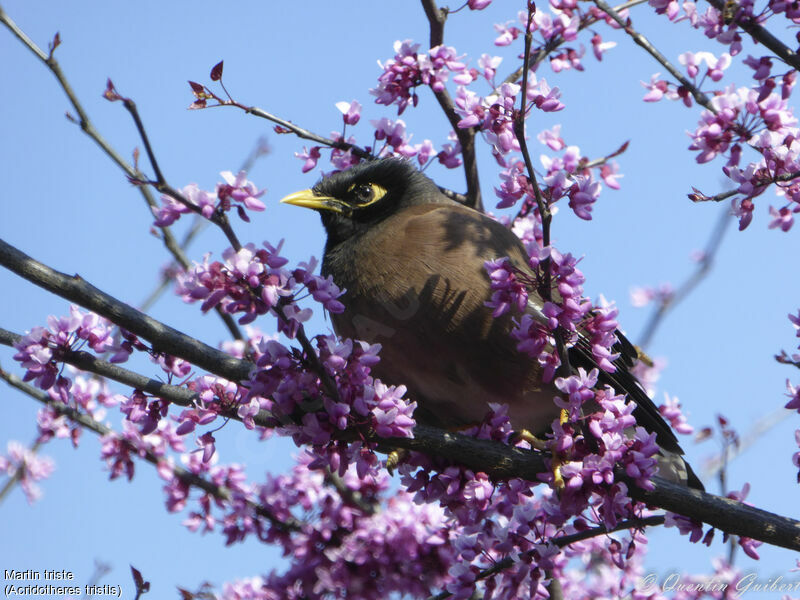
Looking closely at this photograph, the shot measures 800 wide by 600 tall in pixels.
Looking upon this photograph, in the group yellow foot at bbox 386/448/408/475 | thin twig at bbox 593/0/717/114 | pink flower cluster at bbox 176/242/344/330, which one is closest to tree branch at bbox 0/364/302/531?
yellow foot at bbox 386/448/408/475

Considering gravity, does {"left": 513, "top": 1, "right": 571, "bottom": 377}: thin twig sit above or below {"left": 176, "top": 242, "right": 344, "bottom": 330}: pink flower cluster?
above

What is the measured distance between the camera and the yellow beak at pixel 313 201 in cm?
427

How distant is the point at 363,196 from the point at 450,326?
1237mm

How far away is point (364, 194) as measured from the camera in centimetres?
450

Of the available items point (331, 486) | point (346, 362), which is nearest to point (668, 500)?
point (346, 362)

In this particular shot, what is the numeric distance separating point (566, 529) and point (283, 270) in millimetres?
1756

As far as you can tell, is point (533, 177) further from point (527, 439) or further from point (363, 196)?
point (363, 196)

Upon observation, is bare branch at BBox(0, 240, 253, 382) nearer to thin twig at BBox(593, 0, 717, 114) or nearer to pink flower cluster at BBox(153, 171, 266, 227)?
pink flower cluster at BBox(153, 171, 266, 227)

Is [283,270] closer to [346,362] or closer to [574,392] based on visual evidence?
[346,362]

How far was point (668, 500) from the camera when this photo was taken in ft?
9.70

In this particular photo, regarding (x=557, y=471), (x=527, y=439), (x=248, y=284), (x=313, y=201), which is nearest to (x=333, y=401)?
(x=248, y=284)

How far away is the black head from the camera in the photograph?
14.4 feet

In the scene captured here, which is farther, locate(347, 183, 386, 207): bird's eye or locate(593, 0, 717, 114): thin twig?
locate(347, 183, 386, 207): bird's eye

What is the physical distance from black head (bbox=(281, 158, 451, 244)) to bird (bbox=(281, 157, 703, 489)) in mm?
162
